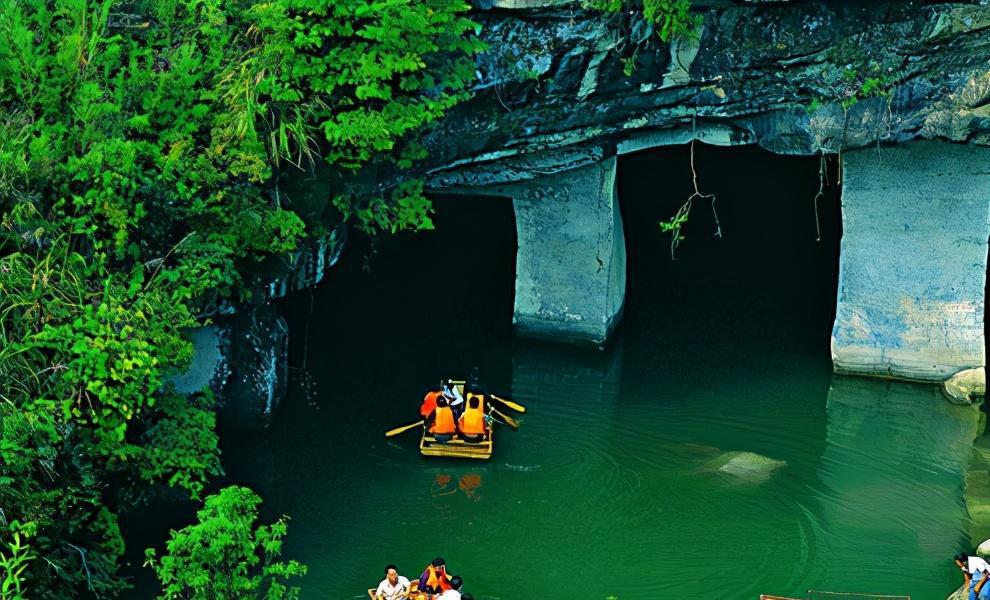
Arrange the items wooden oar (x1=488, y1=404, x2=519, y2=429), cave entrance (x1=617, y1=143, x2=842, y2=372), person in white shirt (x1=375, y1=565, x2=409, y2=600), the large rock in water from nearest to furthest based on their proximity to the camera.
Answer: person in white shirt (x1=375, y1=565, x2=409, y2=600) < the large rock in water < wooden oar (x1=488, y1=404, x2=519, y2=429) < cave entrance (x1=617, y1=143, x2=842, y2=372)

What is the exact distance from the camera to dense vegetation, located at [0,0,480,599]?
40.5ft

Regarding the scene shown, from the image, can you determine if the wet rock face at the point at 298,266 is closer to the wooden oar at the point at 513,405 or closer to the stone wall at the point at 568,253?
the wooden oar at the point at 513,405

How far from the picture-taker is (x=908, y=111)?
16922 mm

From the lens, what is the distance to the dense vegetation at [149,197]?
1235 cm

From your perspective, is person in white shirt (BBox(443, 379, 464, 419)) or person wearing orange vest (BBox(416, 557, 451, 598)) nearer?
person wearing orange vest (BBox(416, 557, 451, 598))

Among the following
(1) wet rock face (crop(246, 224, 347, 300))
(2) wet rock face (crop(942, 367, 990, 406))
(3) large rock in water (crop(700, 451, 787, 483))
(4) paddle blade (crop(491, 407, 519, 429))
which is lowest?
(3) large rock in water (crop(700, 451, 787, 483))

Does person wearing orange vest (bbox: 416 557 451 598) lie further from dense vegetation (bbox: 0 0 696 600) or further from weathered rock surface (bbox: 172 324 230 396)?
weathered rock surface (bbox: 172 324 230 396)

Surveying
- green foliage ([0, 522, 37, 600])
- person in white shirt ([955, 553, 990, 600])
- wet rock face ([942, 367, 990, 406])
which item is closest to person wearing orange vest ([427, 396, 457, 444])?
green foliage ([0, 522, 37, 600])

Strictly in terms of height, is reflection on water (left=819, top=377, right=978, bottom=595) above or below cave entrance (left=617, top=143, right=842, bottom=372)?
below

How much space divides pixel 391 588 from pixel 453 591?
558mm

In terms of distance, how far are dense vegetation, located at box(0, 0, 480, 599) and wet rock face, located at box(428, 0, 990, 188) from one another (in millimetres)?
843

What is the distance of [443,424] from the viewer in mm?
16375

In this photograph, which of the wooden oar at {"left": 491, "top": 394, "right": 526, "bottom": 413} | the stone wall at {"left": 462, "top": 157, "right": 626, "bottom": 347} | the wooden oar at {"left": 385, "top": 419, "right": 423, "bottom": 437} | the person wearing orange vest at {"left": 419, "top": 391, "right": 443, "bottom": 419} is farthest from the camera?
the stone wall at {"left": 462, "top": 157, "right": 626, "bottom": 347}

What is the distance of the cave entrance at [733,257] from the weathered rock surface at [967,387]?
1.86m
